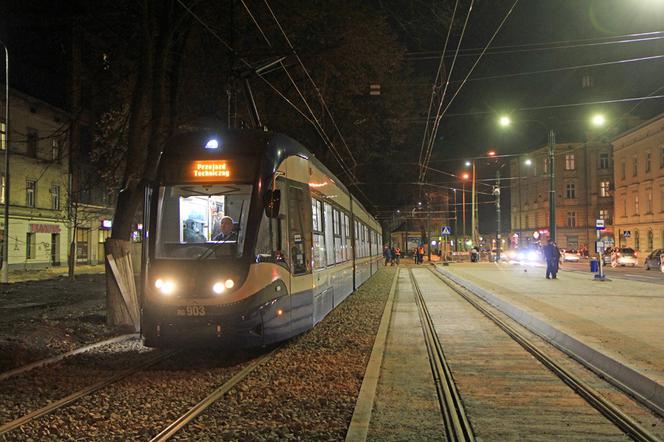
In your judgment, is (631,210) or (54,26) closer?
(54,26)

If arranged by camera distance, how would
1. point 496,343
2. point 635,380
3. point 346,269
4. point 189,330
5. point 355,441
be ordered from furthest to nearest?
point 346,269 → point 496,343 → point 189,330 → point 635,380 → point 355,441

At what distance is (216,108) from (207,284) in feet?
37.6

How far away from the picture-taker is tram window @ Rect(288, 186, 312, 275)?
9.66 metres

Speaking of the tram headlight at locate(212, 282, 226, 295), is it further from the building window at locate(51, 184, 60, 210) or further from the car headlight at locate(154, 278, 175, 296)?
the building window at locate(51, 184, 60, 210)

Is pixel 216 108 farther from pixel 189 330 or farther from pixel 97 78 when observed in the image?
pixel 189 330

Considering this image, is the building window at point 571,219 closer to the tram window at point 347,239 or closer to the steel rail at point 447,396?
the tram window at point 347,239

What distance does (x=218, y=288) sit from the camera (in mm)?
8297

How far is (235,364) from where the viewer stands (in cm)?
872

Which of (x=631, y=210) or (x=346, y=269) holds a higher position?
(x=631, y=210)

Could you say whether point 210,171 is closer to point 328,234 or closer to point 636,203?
point 328,234

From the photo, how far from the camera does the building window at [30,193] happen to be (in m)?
36.1

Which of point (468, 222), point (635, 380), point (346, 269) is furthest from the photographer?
point (468, 222)

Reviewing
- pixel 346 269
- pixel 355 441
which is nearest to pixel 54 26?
pixel 346 269

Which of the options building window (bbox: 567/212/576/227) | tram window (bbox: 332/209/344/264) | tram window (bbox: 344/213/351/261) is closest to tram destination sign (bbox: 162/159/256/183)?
tram window (bbox: 332/209/344/264)
